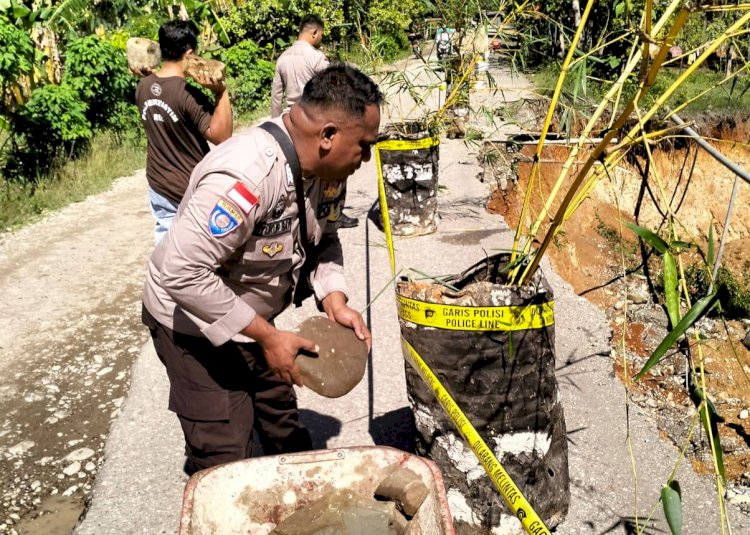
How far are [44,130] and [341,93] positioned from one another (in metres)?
9.12

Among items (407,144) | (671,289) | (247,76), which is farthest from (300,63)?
(247,76)

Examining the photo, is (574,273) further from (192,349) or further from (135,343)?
(192,349)

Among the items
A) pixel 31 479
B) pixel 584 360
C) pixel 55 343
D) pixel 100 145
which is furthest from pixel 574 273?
pixel 100 145

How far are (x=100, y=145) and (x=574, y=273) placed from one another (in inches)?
301

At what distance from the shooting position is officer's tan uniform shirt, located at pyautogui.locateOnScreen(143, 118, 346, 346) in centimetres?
221

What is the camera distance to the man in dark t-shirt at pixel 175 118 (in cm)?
436

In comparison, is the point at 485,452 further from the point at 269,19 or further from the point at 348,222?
the point at 269,19

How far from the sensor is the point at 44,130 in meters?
10.1

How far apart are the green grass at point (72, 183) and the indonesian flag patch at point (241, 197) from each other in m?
7.10

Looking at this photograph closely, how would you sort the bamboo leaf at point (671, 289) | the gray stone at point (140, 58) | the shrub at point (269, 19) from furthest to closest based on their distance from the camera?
the shrub at point (269, 19), the gray stone at point (140, 58), the bamboo leaf at point (671, 289)

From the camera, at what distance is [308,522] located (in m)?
2.39

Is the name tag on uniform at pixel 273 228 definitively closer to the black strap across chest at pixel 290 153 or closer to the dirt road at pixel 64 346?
the black strap across chest at pixel 290 153

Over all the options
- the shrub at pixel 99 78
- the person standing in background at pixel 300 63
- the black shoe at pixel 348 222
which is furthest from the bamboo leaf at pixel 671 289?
the shrub at pixel 99 78

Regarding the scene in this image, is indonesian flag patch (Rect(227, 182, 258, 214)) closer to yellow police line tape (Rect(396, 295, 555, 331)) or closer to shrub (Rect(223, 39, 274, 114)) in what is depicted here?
yellow police line tape (Rect(396, 295, 555, 331))
